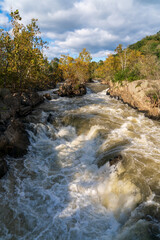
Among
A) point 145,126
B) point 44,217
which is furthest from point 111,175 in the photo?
point 145,126

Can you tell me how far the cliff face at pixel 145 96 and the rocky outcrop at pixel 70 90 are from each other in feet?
26.3

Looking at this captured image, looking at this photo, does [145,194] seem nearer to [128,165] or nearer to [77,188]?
[128,165]

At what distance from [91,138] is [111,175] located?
416cm

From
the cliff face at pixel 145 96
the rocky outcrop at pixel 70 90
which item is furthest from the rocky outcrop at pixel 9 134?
the rocky outcrop at pixel 70 90

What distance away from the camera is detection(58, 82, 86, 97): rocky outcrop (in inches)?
987

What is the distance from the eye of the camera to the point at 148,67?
20.0m

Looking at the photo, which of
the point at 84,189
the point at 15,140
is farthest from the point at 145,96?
the point at 15,140

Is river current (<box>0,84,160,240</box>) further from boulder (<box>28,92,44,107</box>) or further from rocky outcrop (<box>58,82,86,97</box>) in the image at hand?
rocky outcrop (<box>58,82,86,97</box>)

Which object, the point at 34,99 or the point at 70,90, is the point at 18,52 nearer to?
the point at 34,99

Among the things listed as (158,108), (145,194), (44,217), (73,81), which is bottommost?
(44,217)

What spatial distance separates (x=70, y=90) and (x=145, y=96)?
13112 mm

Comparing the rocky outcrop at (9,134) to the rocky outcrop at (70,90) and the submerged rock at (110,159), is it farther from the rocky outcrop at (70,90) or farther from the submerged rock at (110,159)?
the rocky outcrop at (70,90)

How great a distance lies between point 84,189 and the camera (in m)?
6.92

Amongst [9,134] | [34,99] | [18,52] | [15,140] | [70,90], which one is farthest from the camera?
[70,90]
